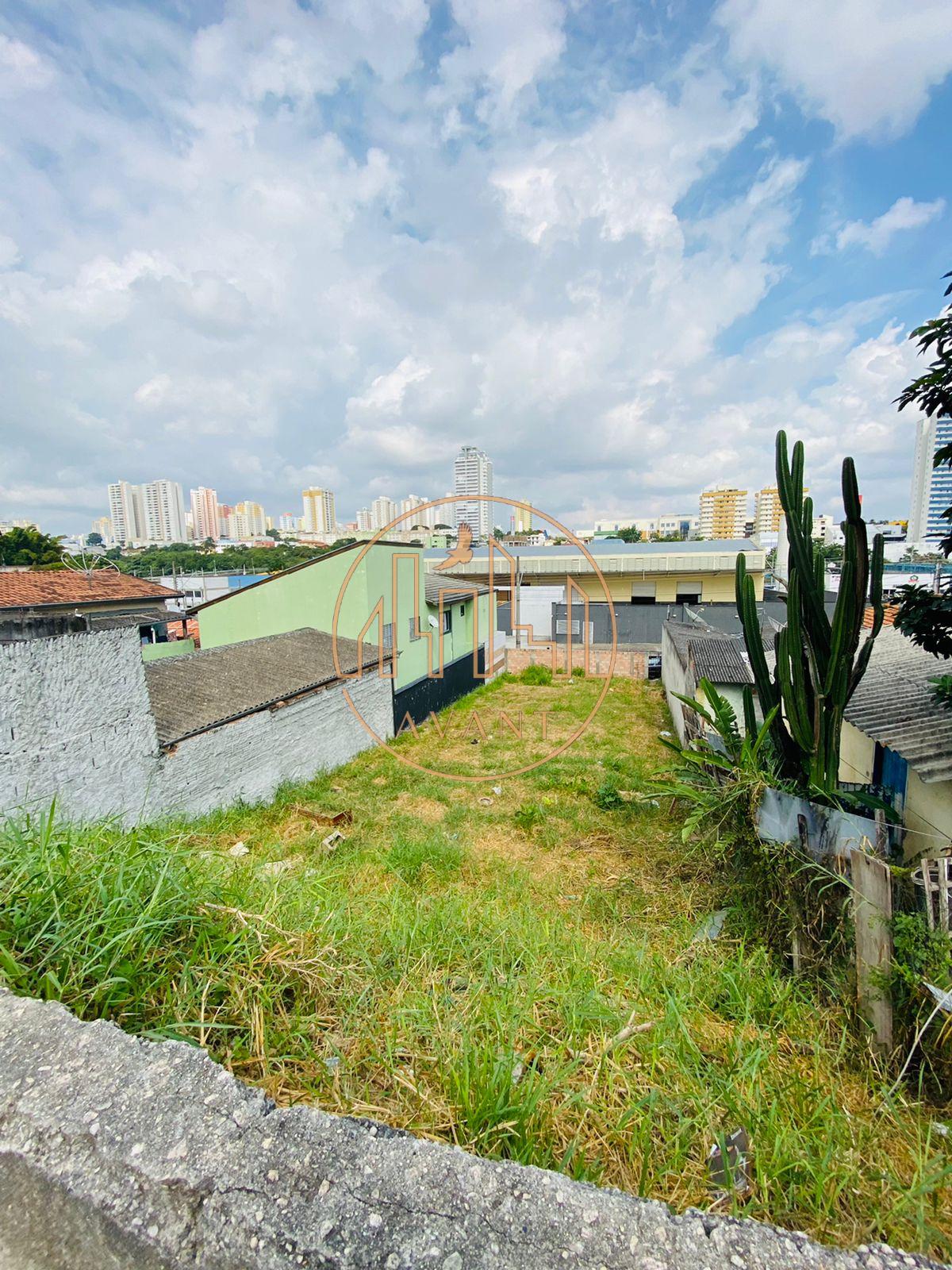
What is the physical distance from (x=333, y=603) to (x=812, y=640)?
364 inches

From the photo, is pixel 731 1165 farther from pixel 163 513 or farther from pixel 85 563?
pixel 163 513

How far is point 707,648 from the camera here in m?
11.1

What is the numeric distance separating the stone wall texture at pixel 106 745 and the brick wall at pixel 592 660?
39.8 ft

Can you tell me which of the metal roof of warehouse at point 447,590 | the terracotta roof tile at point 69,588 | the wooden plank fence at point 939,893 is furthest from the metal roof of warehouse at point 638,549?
the wooden plank fence at point 939,893

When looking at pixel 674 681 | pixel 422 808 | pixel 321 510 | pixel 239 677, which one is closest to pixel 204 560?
pixel 321 510

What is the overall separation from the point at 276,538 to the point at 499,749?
83503mm

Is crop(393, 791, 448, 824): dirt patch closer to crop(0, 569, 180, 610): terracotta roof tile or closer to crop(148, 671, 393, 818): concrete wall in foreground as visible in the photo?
crop(148, 671, 393, 818): concrete wall in foreground

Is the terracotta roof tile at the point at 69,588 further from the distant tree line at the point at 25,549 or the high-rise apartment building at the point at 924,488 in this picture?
the high-rise apartment building at the point at 924,488

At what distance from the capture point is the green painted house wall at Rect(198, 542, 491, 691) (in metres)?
11.2

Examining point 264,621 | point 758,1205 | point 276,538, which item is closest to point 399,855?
point 758,1205

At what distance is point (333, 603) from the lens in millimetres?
11406

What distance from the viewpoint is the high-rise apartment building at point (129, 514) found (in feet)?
279

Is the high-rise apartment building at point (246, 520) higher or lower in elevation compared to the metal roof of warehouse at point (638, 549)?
higher

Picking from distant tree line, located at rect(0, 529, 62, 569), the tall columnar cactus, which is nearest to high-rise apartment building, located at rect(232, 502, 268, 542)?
distant tree line, located at rect(0, 529, 62, 569)
